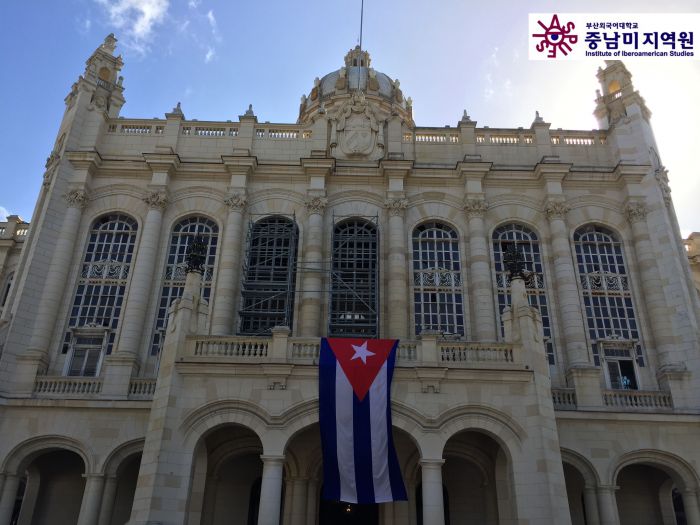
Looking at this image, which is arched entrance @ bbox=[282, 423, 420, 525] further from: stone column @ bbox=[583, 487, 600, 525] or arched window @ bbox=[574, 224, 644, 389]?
arched window @ bbox=[574, 224, 644, 389]

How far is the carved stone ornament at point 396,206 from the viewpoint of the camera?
2955 cm

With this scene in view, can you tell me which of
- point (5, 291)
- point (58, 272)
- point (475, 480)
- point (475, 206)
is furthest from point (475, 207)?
point (5, 291)

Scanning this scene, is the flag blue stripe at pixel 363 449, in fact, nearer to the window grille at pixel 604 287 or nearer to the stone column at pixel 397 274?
the stone column at pixel 397 274

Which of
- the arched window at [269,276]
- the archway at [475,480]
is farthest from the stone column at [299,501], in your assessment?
the arched window at [269,276]

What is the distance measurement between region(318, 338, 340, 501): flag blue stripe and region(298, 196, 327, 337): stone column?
668 centimetres

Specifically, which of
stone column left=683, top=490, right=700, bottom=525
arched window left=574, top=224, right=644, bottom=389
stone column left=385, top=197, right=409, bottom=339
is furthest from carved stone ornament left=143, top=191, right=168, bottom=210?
stone column left=683, top=490, right=700, bottom=525

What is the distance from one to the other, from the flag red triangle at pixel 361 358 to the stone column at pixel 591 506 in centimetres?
1018

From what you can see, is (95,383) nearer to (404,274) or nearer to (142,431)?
(142,431)

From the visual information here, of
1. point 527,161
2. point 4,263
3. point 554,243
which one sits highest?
point 527,161

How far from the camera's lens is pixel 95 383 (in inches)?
983

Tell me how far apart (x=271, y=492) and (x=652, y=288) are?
1959 centimetres

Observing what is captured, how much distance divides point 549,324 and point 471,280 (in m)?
3.99

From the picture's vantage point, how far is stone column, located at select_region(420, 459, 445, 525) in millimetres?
17797

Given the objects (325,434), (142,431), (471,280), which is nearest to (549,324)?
(471,280)
